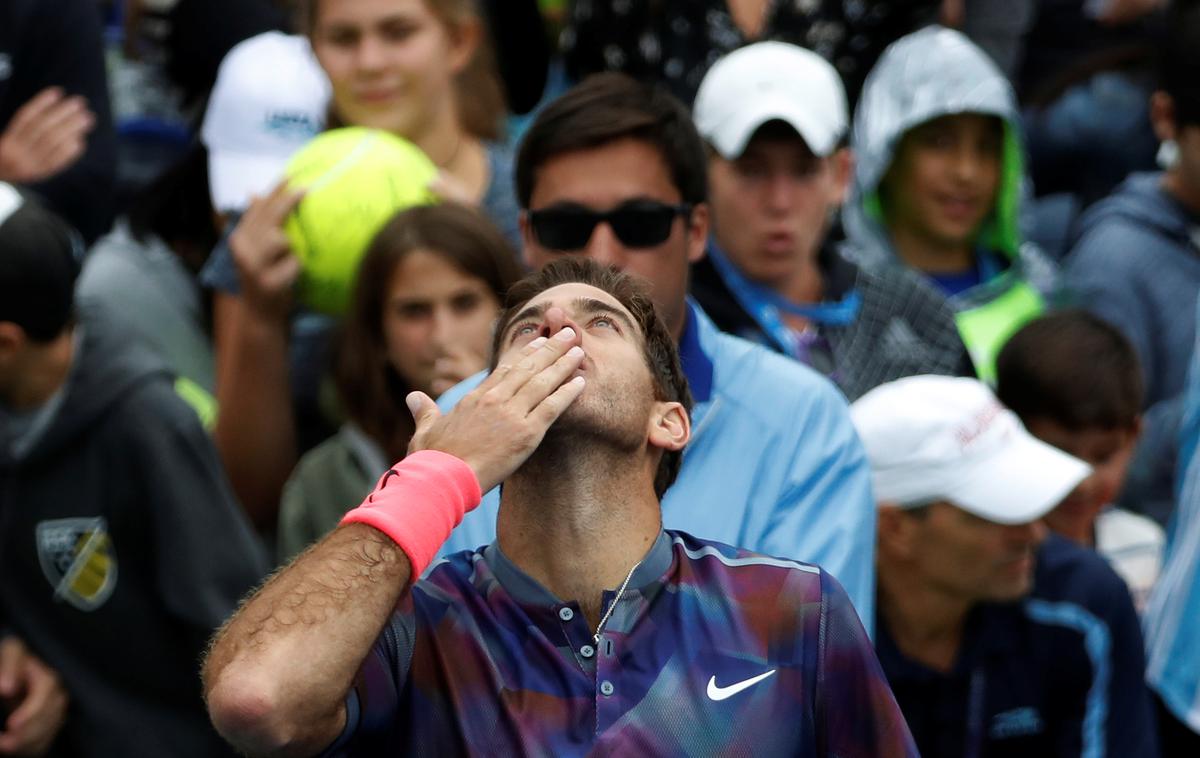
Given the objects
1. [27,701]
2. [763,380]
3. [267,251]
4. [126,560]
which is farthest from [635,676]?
[267,251]

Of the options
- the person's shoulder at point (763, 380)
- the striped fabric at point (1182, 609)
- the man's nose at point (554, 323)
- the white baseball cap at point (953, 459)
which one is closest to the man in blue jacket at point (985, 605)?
the white baseball cap at point (953, 459)

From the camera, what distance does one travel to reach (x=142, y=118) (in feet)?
23.8

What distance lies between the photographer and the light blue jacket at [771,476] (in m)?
3.51

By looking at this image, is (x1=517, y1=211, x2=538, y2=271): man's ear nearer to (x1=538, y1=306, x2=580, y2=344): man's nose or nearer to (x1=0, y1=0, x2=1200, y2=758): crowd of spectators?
(x1=0, y1=0, x2=1200, y2=758): crowd of spectators

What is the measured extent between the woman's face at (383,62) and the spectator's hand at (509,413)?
9.22 feet

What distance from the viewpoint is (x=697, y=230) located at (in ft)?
14.4

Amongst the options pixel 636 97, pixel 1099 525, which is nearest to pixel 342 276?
pixel 636 97

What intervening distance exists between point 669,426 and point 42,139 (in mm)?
3643

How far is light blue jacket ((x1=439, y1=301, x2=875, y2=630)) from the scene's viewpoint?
11.5 feet

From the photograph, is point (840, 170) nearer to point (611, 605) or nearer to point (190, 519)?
point (190, 519)

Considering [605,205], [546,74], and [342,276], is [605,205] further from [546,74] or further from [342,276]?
[546,74]

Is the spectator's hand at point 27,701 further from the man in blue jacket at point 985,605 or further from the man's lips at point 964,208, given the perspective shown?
the man's lips at point 964,208

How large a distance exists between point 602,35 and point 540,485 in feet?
13.7

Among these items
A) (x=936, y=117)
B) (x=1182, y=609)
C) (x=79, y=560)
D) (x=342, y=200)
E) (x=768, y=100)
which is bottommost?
(x=1182, y=609)
